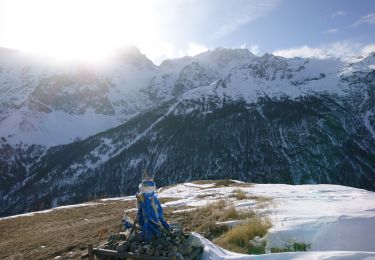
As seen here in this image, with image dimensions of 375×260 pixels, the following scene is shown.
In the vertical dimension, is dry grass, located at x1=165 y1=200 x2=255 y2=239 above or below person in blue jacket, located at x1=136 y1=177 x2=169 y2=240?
below

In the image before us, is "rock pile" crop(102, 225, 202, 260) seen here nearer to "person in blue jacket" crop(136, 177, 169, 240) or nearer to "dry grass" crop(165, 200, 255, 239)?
"person in blue jacket" crop(136, 177, 169, 240)

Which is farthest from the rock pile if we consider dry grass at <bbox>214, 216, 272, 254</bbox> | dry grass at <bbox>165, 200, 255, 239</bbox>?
dry grass at <bbox>165, 200, 255, 239</bbox>

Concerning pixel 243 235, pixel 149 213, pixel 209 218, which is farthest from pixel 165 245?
pixel 209 218

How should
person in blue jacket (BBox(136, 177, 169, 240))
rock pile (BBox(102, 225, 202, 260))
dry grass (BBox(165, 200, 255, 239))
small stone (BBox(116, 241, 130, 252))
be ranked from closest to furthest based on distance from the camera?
rock pile (BBox(102, 225, 202, 260)), small stone (BBox(116, 241, 130, 252)), person in blue jacket (BBox(136, 177, 169, 240)), dry grass (BBox(165, 200, 255, 239))

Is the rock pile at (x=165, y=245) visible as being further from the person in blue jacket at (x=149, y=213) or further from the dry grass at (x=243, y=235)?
the dry grass at (x=243, y=235)

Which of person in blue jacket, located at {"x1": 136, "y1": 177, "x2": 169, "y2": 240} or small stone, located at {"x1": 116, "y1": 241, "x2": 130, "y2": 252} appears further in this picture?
person in blue jacket, located at {"x1": 136, "y1": 177, "x2": 169, "y2": 240}

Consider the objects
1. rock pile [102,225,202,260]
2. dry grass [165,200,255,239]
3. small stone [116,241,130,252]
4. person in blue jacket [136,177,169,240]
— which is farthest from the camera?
dry grass [165,200,255,239]

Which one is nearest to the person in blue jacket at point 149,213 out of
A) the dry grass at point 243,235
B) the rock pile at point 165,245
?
the rock pile at point 165,245

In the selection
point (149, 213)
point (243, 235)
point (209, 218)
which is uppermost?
point (149, 213)

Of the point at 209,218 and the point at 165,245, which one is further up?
the point at 209,218

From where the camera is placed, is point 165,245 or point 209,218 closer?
point 165,245

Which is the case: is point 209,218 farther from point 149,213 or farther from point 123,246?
point 123,246

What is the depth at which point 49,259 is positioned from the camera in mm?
14953

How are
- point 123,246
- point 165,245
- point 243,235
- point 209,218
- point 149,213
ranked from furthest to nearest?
point 209,218 < point 149,213 < point 243,235 < point 123,246 < point 165,245
